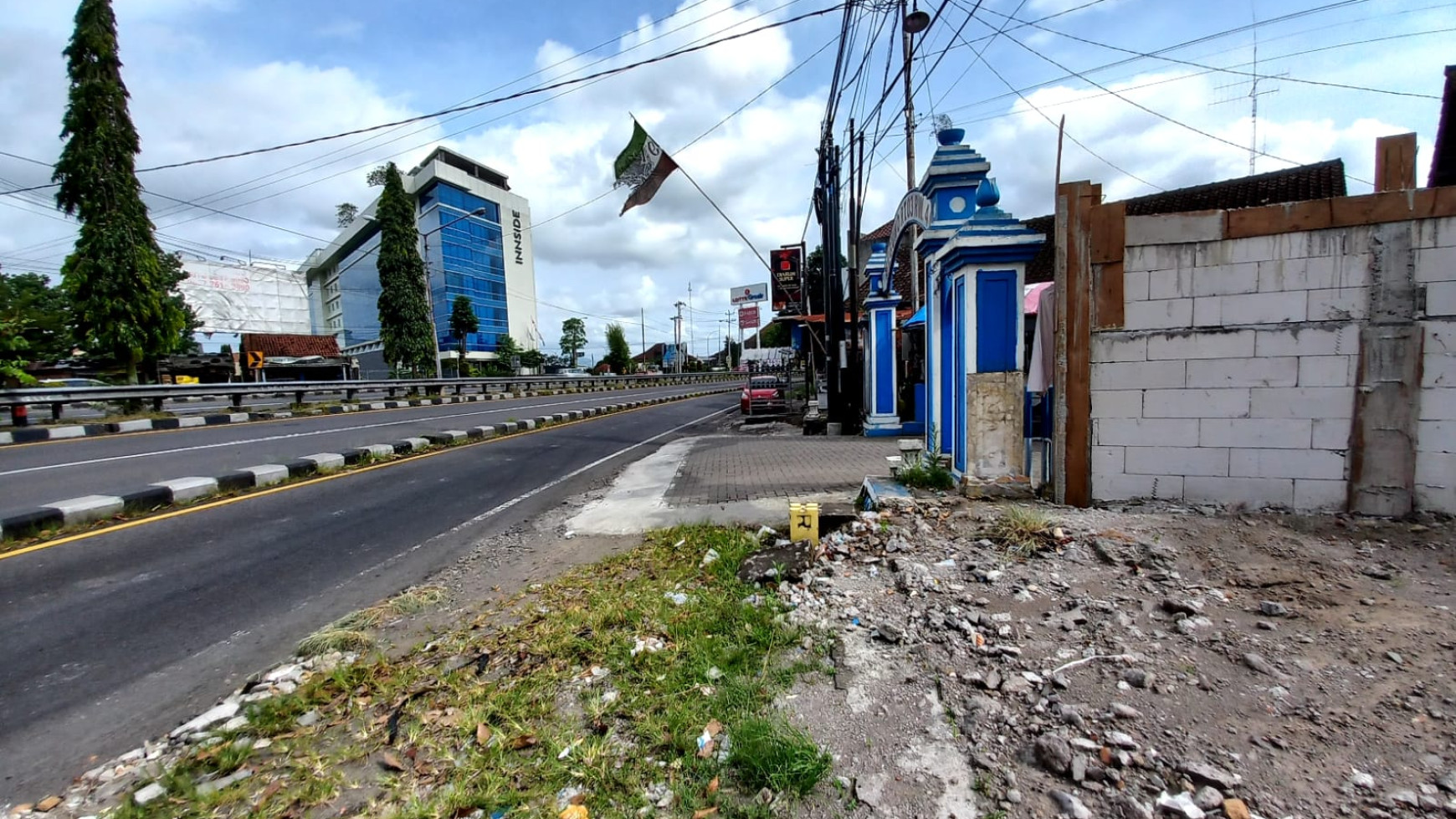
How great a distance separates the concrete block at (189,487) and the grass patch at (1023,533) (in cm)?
825

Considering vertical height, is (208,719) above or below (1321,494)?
below

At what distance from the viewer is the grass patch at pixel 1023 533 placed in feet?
12.6

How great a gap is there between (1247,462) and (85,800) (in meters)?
6.74

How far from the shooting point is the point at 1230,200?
44.0 ft

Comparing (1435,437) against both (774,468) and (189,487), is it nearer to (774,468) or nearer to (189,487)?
(774,468)

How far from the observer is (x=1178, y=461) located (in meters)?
4.44

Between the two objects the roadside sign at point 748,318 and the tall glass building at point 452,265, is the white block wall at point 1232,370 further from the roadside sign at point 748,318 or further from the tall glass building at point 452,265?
the tall glass building at point 452,265

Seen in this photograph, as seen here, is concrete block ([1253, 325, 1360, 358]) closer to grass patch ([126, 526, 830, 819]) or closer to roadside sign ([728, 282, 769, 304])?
grass patch ([126, 526, 830, 819])

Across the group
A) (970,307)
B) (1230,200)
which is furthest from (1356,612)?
(1230,200)

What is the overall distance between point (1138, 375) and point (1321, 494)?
56.7 inches

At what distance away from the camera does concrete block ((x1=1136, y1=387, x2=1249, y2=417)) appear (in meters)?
4.28

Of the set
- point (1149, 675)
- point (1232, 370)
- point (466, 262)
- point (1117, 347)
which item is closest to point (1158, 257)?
point (1117, 347)

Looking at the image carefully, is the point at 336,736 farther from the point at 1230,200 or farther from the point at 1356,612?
the point at 1230,200

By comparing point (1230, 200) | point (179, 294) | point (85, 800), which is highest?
point (179, 294)
